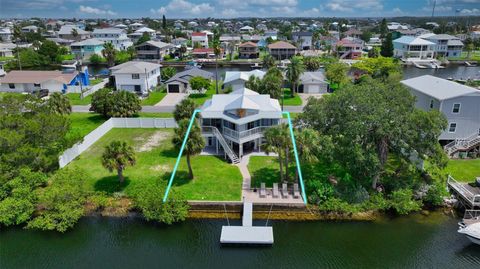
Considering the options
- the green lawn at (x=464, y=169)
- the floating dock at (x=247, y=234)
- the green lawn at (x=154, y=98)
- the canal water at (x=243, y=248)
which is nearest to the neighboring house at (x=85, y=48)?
the green lawn at (x=154, y=98)

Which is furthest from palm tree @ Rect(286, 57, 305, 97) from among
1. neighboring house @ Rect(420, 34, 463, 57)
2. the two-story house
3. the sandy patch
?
neighboring house @ Rect(420, 34, 463, 57)

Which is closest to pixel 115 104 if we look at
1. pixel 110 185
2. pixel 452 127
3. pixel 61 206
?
pixel 110 185

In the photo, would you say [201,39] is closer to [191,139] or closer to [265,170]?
[265,170]

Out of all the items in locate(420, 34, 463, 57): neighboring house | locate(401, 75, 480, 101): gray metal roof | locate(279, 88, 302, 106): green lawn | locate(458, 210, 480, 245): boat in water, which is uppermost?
locate(420, 34, 463, 57): neighboring house

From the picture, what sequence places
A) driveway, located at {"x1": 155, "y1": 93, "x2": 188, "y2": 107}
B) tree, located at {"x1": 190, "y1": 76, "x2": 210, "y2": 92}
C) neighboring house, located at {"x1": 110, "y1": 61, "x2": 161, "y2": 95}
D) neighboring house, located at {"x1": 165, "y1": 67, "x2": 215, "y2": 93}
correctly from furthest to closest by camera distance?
neighboring house, located at {"x1": 165, "y1": 67, "x2": 215, "y2": 93}
neighboring house, located at {"x1": 110, "y1": 61, "x2": 161, "y2": 95}
tree, located at {"x1": 190, "y1": 76, "x2": 210, "y2": 92}
driveway, located at {"x1": 155, "y1": 93, "x2": 188, "y2": 107}

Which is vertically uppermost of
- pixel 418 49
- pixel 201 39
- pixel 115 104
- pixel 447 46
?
pixel 201 39

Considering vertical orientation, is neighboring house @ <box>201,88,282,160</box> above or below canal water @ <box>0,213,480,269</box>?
above

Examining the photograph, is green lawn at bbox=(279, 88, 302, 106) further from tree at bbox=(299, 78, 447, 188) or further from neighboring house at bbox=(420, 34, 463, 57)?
neighboring house at bbox=(420, 34, 463, 57)

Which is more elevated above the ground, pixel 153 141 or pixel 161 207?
pixel 153 141
